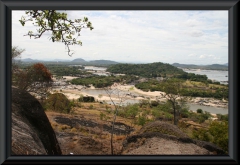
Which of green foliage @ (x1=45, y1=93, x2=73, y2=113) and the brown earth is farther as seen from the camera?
green foliage @ (x1=45, y1=93, x2=73, y2=113)

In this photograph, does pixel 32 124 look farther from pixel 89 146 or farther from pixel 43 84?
pixel 43 84

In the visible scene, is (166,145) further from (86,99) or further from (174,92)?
(86,99)

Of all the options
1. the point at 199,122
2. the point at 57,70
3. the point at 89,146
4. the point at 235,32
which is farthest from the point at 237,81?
the point at 199,122

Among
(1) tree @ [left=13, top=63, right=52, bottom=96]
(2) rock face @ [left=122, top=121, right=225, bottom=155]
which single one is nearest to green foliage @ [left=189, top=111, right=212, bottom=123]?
(1) tree @ [left=13, top=63, right=52, bottom=96]

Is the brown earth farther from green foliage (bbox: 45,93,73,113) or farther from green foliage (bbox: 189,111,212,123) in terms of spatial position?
green foliage (bbox: 189,111,212,123)

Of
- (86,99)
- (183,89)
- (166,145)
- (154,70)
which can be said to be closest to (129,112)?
(154,70)

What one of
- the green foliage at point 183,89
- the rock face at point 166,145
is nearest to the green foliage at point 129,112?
the green foliage at point 183,89
